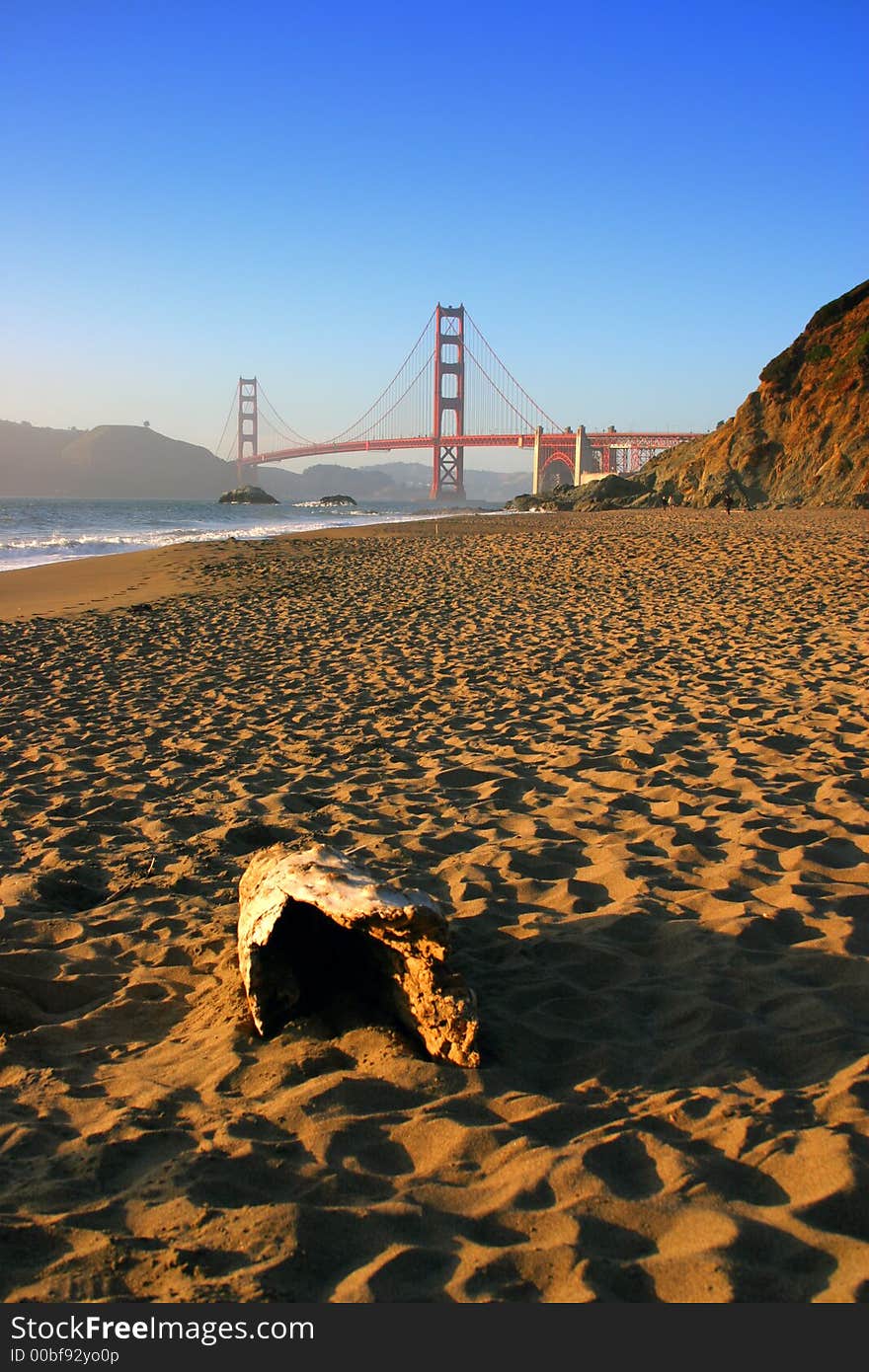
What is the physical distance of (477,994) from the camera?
2525mm

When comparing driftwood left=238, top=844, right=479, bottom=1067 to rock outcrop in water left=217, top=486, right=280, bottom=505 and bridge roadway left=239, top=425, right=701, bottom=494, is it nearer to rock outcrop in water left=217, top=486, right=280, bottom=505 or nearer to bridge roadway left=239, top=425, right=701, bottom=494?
bridge roadway left=239, top=425, right=701, bottom=494

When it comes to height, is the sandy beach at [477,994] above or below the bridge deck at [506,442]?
below

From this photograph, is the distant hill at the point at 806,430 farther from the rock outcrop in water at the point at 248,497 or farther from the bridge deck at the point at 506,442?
the rock outcrop in water at the point at 248,497

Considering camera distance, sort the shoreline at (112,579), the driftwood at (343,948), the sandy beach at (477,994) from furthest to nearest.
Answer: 1. the shoreline at (112,579)
2. the driftwood at (343,948)
3. the sandy beach at (477,994)

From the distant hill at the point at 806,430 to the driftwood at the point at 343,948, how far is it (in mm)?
26927

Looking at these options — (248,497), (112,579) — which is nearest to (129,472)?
Answer: (248,497)

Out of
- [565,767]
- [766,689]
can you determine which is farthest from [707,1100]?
[766,689]

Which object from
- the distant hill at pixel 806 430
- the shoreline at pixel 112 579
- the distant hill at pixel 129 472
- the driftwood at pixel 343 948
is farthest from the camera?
the distant hill at pixel 129 472

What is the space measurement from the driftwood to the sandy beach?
0.09 meters

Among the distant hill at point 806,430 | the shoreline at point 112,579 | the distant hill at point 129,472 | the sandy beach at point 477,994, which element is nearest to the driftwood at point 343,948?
the sandy beach at point 477,994

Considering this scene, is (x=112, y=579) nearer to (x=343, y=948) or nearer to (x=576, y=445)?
(x=343, y=948)

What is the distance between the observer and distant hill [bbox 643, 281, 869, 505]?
28.7 metres

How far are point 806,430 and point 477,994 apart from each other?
32.7 meters

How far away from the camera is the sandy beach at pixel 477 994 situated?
1680 mm
